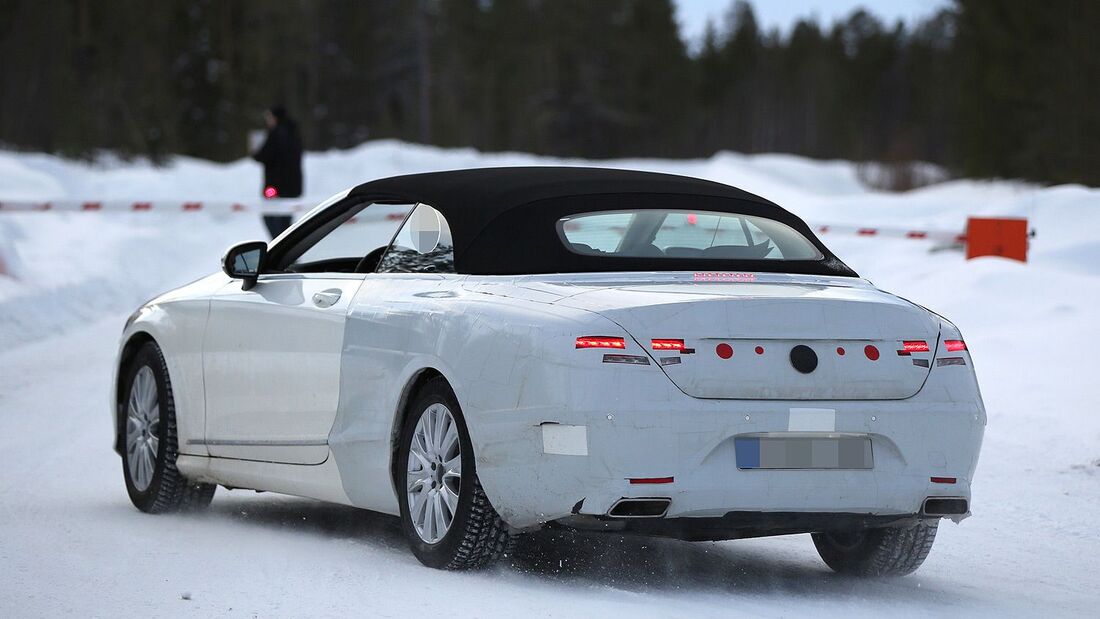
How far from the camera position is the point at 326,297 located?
261 inches

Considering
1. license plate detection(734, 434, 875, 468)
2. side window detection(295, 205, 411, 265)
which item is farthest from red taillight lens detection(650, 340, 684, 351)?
side window detection(295, 205, 411, 265)

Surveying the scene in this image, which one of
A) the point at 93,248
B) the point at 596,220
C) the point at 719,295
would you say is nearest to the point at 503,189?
the point at 596,220

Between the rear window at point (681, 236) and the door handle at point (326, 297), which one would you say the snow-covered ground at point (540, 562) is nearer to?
the door handle at point (326, 297)

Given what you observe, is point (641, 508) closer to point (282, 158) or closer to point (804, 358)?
point (804, 358)

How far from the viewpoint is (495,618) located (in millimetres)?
4938

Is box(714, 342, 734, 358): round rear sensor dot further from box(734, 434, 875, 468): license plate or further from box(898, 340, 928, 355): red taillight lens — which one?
box(898, 340, 928, 355): red taillight lens

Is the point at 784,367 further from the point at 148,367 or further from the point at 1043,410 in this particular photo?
the point at 1043,410

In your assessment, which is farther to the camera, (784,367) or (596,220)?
(596,220)

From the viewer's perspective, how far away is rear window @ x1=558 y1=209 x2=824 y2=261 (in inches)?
241

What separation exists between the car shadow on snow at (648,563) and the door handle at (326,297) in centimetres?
90

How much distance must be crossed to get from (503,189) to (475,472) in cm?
122

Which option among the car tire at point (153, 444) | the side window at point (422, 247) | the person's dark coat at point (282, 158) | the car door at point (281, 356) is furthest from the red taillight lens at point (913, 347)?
the person's dark coat at point (282, 158)

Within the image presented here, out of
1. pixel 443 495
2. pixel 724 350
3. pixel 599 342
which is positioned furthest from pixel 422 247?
pixel 724 350

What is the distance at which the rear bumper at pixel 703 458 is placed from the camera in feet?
17.0
